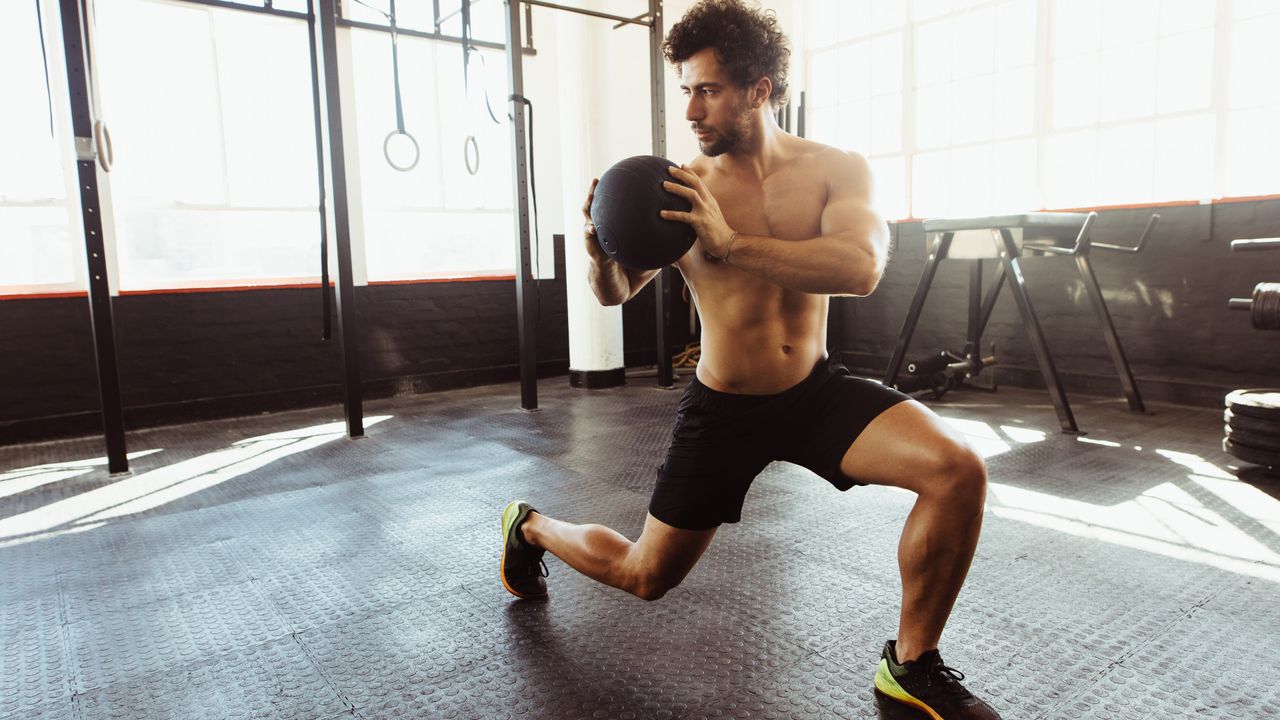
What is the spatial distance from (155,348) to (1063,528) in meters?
5.08

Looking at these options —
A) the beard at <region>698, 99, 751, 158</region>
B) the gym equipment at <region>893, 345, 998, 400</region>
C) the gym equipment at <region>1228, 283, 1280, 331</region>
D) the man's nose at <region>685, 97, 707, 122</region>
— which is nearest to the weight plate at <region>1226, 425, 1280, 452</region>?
the gym equipment at <region>1228, 283, 1280, 331</region>

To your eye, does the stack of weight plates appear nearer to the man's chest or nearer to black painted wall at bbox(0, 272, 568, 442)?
the man's chest

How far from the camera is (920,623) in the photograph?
1.52 metres

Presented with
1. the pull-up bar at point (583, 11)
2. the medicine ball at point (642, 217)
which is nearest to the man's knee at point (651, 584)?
the medicine ball at point (642, 217)

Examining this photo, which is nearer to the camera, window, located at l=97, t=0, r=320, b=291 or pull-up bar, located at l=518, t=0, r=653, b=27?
pull-up bar, located at l=518, t=0, r=653, b=27

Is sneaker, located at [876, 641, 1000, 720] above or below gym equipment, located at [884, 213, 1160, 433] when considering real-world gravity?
below

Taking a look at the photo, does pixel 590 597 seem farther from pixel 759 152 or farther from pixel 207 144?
pixel 207 144

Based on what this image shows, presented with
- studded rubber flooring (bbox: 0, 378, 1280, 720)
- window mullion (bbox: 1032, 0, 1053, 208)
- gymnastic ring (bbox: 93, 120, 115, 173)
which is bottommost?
studded rubber flooring (bbox: 0, 378, 1280, 720)

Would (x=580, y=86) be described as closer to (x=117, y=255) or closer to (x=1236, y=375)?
(x=117, y=255)

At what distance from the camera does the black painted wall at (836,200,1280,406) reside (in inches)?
175

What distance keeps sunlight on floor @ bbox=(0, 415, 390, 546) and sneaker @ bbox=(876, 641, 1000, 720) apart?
2.99m

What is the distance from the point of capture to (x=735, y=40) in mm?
1674

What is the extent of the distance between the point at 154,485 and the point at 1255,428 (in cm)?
470

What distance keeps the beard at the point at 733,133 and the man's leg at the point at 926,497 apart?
699 mm
